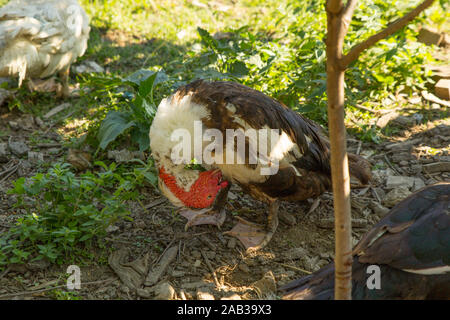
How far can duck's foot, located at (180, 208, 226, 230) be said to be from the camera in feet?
12.9

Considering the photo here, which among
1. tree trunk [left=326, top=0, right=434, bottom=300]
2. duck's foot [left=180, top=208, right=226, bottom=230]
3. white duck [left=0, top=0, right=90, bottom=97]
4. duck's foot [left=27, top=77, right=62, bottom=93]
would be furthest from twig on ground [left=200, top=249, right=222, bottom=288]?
duck's foot [left=27, top=77, right=62, bottom=93]

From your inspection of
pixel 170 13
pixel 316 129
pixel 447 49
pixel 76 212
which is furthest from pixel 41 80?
pixel 447 49

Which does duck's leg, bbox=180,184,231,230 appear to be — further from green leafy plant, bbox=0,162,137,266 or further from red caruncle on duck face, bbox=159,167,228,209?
green leafy plant, bbox=0,162,137,266

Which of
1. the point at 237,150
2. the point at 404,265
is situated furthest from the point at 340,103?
the point at 237,150

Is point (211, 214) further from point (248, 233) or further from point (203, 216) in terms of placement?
point (248, 233)

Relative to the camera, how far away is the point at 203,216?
400 cm

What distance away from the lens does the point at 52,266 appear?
330cm

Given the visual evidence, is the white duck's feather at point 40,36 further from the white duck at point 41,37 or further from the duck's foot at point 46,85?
the duck's foot at point 46,85

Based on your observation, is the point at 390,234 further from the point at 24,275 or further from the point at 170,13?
the point at 170,13

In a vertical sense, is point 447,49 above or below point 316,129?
above

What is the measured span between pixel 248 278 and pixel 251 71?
239cm

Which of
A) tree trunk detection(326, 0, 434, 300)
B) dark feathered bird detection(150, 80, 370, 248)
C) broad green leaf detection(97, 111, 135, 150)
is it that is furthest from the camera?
broad green leaf detection(97, 111, 135, 150)

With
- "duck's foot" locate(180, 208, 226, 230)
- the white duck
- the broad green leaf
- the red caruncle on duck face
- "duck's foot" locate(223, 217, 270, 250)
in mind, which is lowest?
"duck's foot" locate(223, 217, 270, 250)

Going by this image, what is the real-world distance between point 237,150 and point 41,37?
2.82 m
